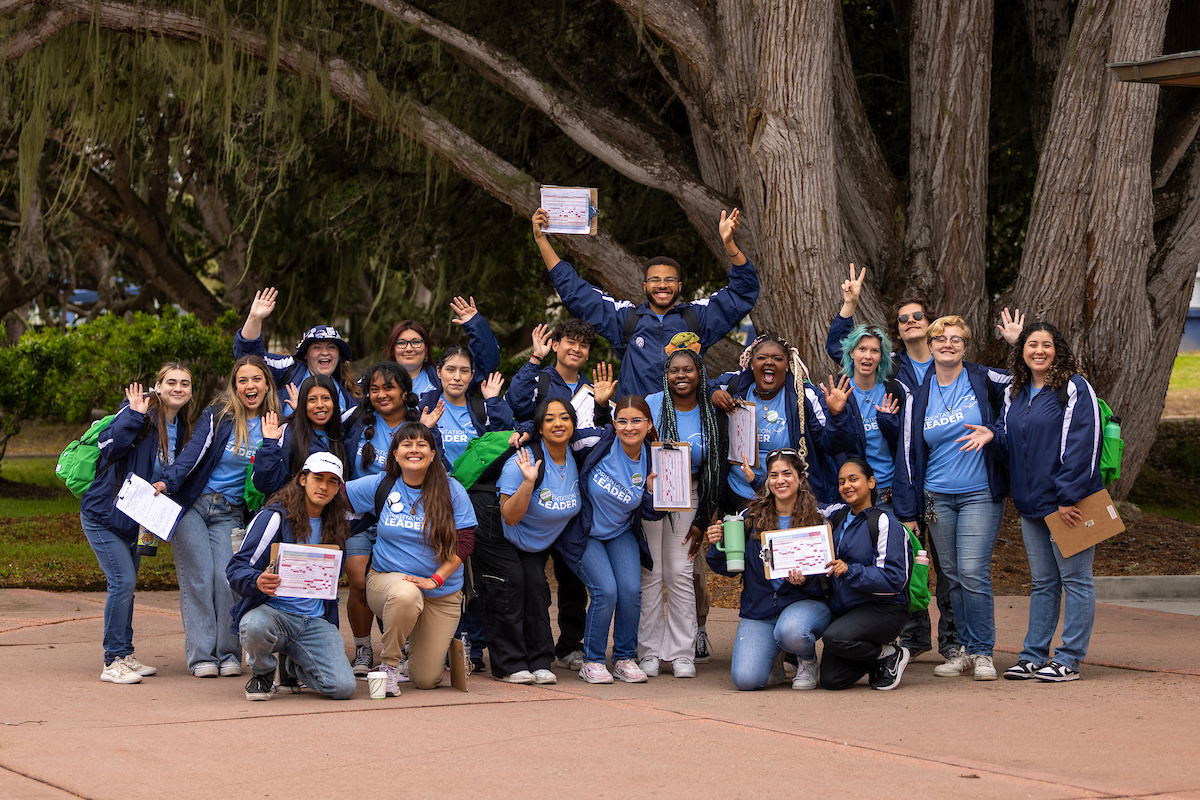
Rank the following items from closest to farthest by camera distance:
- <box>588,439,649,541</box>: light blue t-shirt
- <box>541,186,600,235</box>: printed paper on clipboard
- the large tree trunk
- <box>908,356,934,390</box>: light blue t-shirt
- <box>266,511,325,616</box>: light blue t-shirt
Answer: <box>266,511,325,616</box>: light blue t-shirt < <box>588,439,649,541</box>: light blue t-shirt < <box>908,356,934,390</box>: light blue t-shirt < <box>541,186,600,235</box>: printed paper on clipboard < the large tree trunk

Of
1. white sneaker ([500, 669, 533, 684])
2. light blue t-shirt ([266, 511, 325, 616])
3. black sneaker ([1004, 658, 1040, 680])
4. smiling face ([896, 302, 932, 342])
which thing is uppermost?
smiling face ([896, 302, 932, 342])

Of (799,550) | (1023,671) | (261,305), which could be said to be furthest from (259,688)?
(1023,671)

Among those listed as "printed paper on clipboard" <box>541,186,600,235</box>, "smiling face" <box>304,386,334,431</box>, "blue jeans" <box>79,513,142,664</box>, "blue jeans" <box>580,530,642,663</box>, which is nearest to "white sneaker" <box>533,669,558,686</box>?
"blue jeans" <box>580,530,642,663</box>

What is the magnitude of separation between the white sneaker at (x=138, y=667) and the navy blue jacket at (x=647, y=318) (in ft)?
10.1

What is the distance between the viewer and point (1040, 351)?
6750 mm

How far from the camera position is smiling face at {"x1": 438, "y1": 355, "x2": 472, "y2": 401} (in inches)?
287

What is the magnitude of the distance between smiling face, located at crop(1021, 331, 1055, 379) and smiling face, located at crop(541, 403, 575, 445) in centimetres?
246

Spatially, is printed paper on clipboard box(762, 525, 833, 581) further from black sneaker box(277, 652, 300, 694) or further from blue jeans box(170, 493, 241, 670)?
blue jeans box(170, 493, 241, 670)

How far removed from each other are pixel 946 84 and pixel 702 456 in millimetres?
5491

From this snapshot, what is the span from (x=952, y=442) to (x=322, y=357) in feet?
11.7

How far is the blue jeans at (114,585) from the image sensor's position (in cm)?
671

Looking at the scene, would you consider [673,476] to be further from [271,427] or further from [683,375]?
[271,427]

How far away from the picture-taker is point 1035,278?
1080 cm

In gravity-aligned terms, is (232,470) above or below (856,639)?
above
